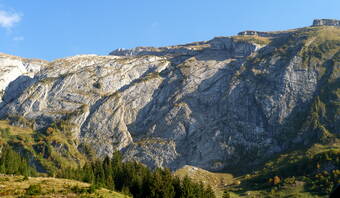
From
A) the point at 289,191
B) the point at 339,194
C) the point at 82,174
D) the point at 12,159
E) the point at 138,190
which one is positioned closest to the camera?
the point at 339,194

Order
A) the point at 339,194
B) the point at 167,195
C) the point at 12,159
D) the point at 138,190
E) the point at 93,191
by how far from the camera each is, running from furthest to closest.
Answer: the point at 12,159
the point at 138,190
the point at 167,195
the point at 93,191
the point at 339,194

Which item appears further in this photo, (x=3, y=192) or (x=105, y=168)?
Result: (x=105, y=168)

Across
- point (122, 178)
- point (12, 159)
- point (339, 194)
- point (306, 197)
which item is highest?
point (339, 194)

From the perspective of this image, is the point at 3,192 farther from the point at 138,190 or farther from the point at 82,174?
the point at 82,174

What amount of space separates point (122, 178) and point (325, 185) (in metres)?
119

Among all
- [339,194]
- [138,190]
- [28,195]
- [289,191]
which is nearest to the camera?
[339,194]

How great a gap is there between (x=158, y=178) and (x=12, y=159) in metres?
68.2

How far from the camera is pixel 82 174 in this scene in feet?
481

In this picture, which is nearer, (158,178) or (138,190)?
(158,178)

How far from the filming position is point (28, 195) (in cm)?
5016

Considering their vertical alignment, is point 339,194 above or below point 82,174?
above

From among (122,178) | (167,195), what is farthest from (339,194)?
(122,178)

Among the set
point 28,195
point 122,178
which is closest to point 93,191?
point 28,195

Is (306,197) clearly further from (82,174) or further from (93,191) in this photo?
(93,191)
